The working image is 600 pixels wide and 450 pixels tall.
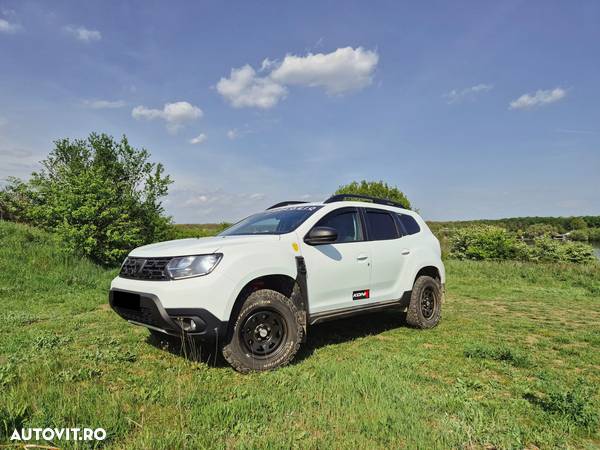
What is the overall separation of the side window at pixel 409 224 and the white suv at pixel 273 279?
208 mm

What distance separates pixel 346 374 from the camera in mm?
3488

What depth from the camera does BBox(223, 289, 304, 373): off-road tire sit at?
358 cm

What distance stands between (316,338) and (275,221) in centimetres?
169

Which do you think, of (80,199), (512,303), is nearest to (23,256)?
(80,199)

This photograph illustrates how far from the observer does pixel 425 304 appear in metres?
5.82

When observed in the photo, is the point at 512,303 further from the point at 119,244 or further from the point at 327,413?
the point at 119,244

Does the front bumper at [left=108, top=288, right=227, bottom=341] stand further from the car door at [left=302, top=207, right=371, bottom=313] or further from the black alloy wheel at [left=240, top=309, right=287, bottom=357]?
the car door at [left=302, top=207, right=371, bottom=313]

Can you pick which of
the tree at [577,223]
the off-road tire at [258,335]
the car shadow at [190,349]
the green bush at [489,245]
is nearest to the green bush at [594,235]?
the tree at [577,223]

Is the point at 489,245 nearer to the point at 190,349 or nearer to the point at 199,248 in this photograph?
the point at 190,349

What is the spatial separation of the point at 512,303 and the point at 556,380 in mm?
6103

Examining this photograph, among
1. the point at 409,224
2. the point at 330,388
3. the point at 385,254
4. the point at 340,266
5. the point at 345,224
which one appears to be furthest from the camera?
the point at 409,224

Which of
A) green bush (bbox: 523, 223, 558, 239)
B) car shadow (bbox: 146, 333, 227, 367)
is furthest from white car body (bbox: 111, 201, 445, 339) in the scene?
green bush (bbox: 523, 223, 558, 239)

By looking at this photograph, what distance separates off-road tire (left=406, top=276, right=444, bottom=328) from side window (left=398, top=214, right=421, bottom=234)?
73 cm

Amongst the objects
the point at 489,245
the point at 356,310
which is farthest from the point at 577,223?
the point at 356,310
